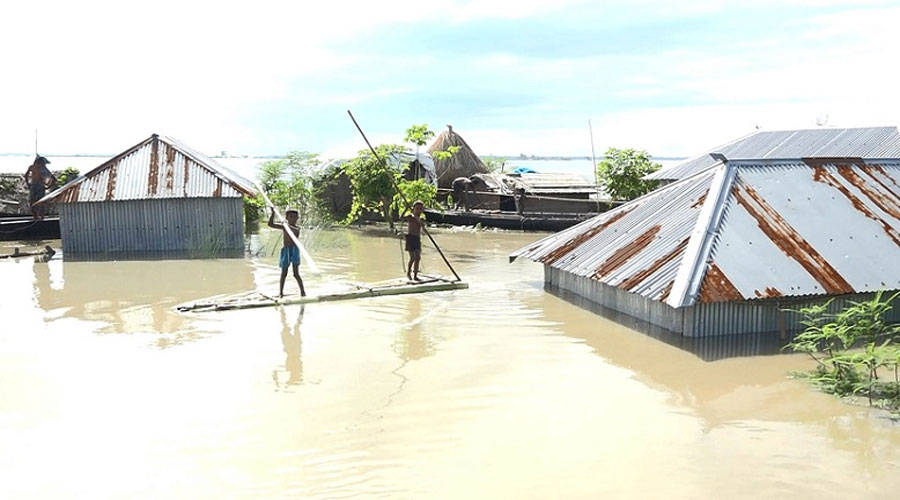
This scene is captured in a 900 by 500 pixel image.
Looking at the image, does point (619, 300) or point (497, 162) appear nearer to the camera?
point (619, 300)

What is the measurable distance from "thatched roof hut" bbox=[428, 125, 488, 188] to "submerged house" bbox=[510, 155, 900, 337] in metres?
18.6

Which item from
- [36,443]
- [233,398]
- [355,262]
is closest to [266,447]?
[233,398]

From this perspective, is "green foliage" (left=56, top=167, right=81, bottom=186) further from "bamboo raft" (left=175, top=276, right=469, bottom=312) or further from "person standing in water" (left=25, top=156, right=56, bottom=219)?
"bamboo raft" (left=175, top=276, right=469, bottom=312)

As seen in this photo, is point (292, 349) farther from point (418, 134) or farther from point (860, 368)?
point (418, 134)

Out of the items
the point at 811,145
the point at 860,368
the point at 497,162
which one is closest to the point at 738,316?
the point at 860,368

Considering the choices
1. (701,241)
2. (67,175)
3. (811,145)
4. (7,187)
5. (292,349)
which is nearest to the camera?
(292,349)

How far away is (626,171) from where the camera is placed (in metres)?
23.9

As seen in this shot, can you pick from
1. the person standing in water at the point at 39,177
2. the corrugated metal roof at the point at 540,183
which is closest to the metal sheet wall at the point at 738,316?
the corrugated metal roof at the point at 540,183

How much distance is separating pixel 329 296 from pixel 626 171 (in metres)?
14.4

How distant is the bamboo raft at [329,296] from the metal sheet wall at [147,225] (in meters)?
5.99

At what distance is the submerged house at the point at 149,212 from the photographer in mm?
18375

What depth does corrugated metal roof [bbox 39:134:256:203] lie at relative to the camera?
721 inches

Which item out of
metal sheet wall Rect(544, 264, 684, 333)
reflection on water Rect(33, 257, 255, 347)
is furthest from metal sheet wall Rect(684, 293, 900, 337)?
reflection on water Rect(33, 257, 255, 347)

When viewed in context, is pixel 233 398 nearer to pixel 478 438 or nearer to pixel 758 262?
pixel 478 438
